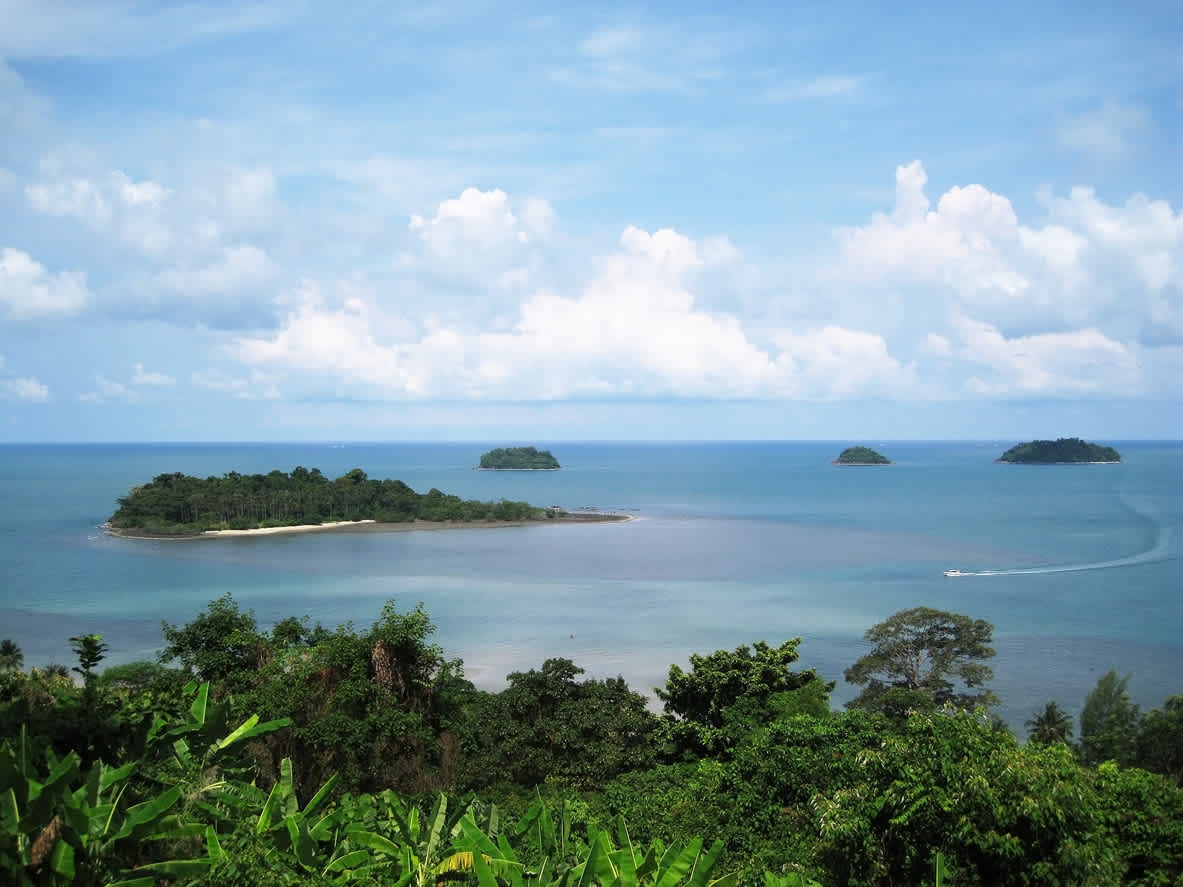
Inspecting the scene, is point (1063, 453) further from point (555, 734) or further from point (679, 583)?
point (555, 734)

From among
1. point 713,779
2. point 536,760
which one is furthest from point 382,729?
point 713,779

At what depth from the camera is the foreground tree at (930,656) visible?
2452 centimetres

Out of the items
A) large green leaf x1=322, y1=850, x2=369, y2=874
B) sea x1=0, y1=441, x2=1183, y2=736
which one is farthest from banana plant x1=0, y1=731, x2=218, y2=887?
sea x1=0, y1=441, x2=1183, y2=736

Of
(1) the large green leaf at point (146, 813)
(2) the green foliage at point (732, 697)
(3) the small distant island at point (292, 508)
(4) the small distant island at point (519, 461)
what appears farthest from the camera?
(4) the small distant island at point (519, 461)

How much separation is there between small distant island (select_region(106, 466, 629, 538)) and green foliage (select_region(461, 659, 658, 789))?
58.7 metres

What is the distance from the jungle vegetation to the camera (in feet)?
17.3

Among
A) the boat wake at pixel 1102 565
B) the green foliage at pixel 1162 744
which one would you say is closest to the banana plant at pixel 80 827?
the green foliage at pixel 1162 744

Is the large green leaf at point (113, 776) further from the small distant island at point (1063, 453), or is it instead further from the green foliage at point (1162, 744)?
the small distant island at point (1063, 453)

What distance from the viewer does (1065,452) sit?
166875mm

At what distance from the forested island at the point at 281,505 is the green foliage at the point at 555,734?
198 ft

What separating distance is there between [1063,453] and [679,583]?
149250mm

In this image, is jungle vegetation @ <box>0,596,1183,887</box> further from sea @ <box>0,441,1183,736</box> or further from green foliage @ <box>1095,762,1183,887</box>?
sea @ <box>0,441,1183,736</box>

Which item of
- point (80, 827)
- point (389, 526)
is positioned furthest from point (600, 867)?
point (389, 526)

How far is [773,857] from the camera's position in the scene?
28.9 ft
